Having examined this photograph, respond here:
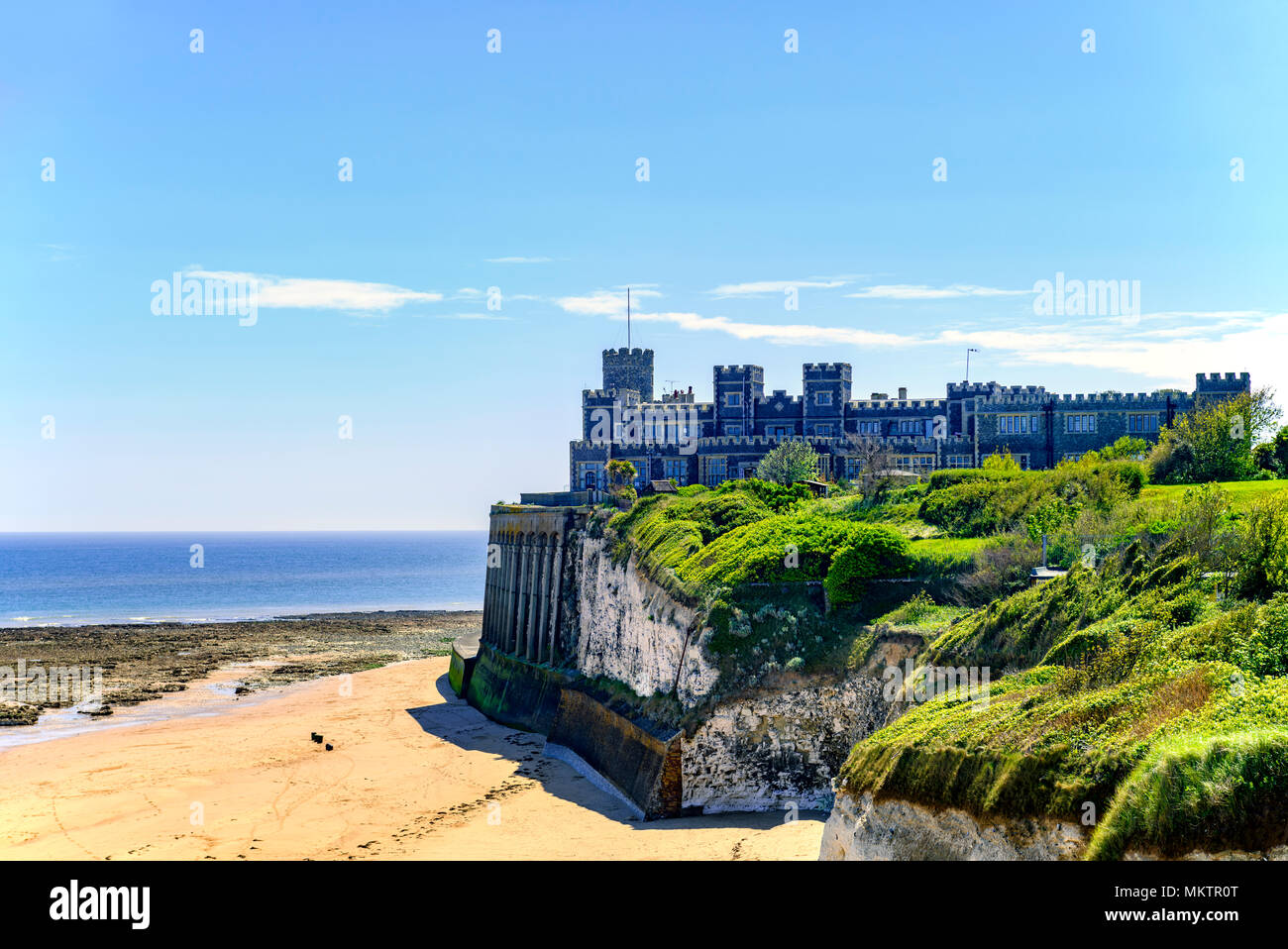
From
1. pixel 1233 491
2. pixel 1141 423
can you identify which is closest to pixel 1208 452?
pixel 1233 491

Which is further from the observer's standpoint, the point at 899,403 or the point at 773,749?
the point at 899,403

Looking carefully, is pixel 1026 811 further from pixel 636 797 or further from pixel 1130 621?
pixel 636 797

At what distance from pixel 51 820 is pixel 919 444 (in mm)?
54224

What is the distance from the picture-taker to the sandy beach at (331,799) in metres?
27.4

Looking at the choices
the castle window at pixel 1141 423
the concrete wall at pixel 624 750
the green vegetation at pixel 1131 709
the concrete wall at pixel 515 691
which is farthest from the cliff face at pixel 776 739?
the castle window at pixel 1141 423

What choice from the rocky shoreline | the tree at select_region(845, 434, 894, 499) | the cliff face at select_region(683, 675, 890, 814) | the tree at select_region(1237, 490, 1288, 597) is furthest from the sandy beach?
the tree at select_region(845, 434, 894, 499)

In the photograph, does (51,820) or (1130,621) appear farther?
(51,820)

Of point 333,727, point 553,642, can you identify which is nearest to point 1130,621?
point 553,642

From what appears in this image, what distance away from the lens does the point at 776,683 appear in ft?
97.1

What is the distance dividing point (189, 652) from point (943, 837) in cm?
6604

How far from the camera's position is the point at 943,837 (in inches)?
621

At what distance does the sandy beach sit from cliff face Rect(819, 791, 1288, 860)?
7.32 metres

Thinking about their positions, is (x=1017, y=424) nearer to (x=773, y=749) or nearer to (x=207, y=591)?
(x=773, y=749)

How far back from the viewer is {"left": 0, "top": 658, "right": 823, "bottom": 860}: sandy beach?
89.9 ft
